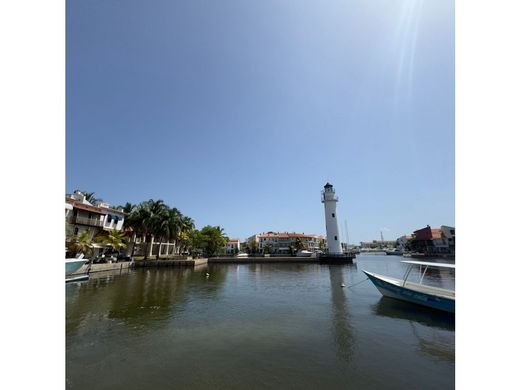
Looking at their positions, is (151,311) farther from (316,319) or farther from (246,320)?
(316,319)

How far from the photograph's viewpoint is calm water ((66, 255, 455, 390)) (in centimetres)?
760

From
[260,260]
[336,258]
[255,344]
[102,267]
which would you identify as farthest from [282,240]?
[255,344]

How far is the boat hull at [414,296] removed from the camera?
1448cm

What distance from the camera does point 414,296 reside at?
1639 centimetres

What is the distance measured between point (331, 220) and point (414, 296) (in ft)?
133

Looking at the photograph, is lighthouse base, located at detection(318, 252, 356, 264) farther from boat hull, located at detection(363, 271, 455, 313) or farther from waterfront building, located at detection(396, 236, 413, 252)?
waterfront building, located at detection(396, 236, 413, 252)

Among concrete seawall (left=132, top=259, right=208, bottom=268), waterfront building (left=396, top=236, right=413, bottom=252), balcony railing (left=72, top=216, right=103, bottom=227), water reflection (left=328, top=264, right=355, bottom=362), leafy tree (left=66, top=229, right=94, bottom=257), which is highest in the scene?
balcony railing (left=72, top=216, right=103, bottom=227)

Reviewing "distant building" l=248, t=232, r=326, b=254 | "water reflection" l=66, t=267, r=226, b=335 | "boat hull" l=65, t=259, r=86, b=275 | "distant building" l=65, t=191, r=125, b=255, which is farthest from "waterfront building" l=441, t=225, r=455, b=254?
"boat hull" l=65, t=259, r=86, b=275

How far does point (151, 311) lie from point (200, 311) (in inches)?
109

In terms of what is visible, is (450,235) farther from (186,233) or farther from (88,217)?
(88,217)

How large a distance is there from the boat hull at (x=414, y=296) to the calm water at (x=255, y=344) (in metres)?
0.49

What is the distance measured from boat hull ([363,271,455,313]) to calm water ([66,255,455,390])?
1.61 ft

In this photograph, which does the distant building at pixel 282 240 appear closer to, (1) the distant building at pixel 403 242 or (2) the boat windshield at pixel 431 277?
(1) the distant building at pixel 403 242
